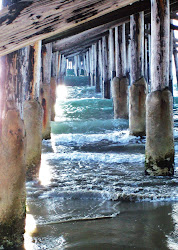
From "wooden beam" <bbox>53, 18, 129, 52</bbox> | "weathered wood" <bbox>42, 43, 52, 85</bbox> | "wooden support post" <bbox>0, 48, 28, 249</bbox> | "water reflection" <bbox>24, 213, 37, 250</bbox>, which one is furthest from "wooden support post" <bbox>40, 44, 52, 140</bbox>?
"wooden support post" <bbox>0, 48, 28, 249</bbox>

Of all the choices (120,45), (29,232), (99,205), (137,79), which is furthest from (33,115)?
(120,45)

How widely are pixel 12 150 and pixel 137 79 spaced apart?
521cm

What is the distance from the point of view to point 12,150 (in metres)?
2.37

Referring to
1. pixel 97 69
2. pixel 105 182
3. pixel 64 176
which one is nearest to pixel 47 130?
pixel 64 176

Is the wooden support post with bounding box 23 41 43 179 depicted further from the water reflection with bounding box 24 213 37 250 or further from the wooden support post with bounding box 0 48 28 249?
the wooden support post with bounding box 0 48 28 249

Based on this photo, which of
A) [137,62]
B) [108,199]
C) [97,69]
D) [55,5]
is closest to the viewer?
[55,5]

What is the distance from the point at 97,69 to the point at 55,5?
16.2m

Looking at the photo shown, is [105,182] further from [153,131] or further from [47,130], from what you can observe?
[47,130]

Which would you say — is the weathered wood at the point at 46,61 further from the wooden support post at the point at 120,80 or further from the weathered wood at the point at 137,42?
the wooden support post at the point at 120,80

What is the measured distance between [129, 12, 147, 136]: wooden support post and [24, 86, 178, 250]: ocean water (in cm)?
99

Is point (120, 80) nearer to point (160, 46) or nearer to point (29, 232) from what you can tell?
point (160, 46)

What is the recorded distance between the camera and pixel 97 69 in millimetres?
17672

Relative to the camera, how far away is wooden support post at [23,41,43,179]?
4.82 meters

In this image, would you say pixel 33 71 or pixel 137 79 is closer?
pixel 33 71
